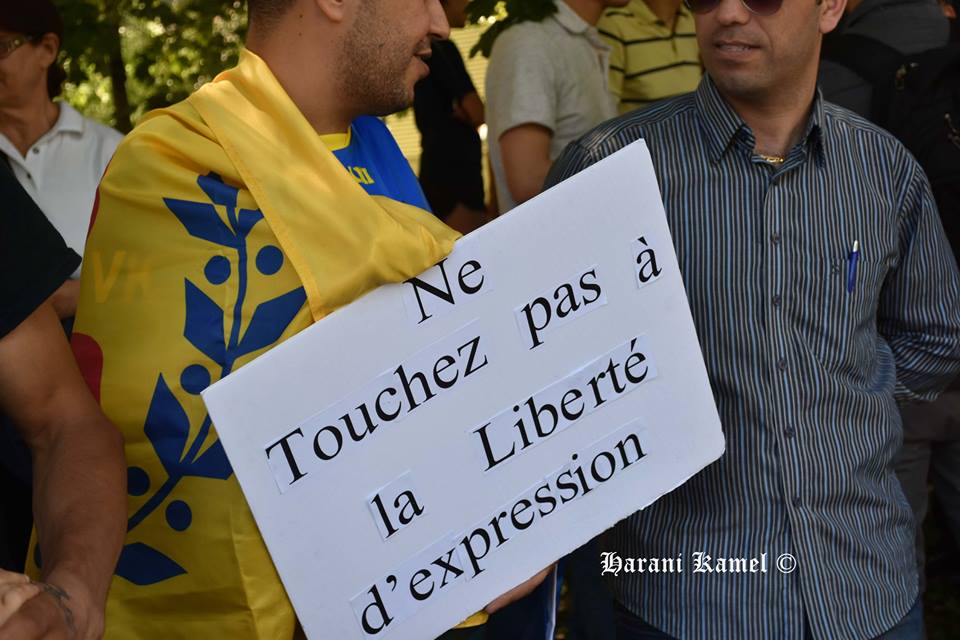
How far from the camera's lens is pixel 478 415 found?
201 cm

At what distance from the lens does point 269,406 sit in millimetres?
1831

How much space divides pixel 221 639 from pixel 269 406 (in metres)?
0.45

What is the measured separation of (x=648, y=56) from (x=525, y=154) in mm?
893

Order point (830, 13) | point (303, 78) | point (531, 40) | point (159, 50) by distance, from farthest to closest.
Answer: point (159, 50) → point (531, 40) → point (830, 13) → point (303, 78)

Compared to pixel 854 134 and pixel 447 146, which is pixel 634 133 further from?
pixel 447 146

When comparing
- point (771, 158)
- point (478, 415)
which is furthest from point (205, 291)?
point (771, 158)

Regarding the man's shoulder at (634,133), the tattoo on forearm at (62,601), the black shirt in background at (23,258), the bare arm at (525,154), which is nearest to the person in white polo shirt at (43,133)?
the bare arm at (525,154)

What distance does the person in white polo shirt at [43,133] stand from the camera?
3.71 meters

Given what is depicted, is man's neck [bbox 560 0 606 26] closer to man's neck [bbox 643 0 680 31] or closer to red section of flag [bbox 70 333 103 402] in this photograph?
man's neck [bbox 643 0 680 31]

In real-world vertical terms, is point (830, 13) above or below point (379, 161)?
below

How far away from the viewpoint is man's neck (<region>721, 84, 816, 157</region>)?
2.63 meters

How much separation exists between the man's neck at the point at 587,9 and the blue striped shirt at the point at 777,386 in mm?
1820

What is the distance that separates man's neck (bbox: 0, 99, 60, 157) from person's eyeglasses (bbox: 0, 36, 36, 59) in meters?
0.17

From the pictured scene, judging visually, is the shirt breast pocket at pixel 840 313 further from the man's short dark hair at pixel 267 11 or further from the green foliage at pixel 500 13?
the green foliage at pixel 500 13
